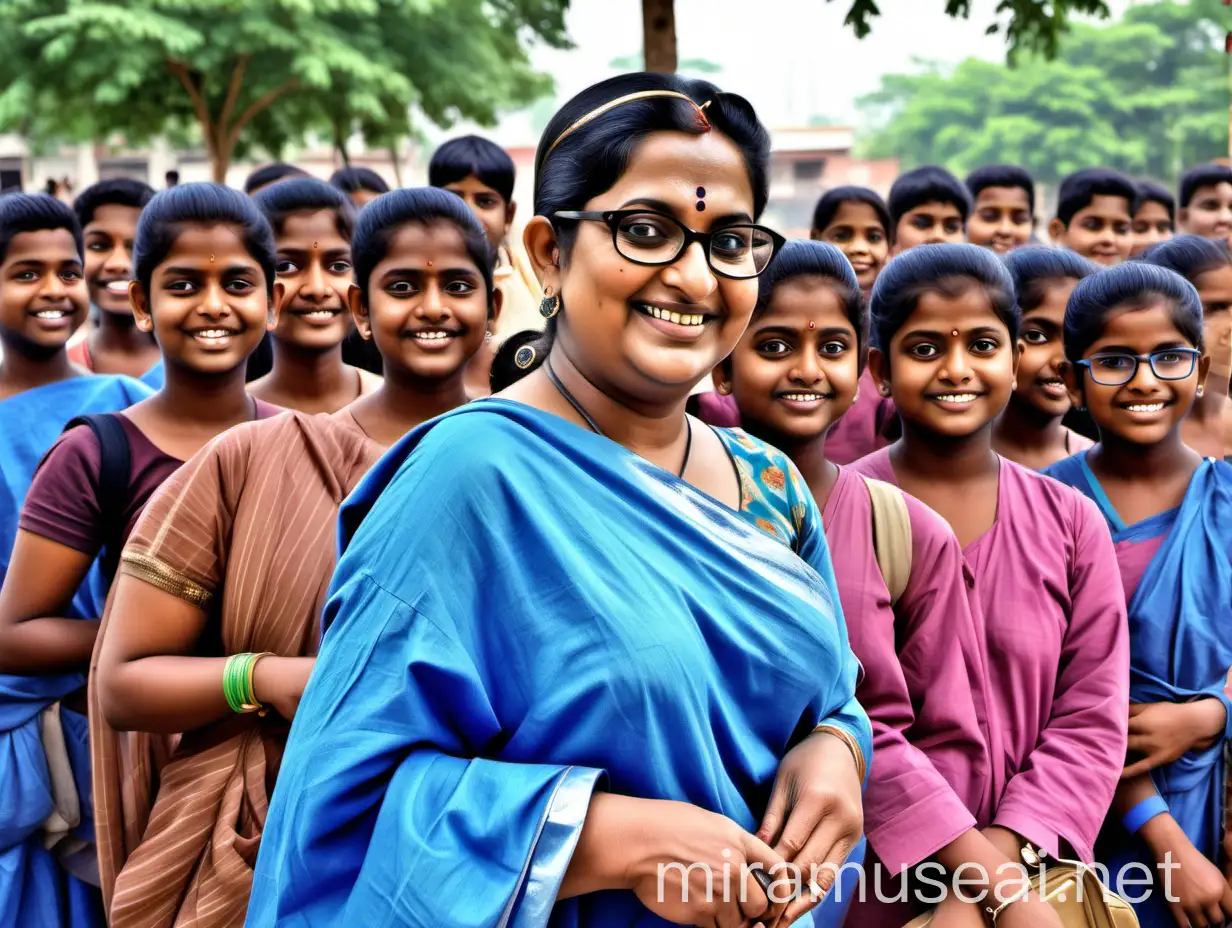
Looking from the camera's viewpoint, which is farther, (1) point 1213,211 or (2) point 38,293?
(1) point 1213,211

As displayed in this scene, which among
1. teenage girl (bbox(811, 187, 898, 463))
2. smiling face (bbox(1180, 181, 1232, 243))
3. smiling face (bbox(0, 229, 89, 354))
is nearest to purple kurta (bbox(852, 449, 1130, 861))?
smiling face (bbox(0, 229, 89, 354))

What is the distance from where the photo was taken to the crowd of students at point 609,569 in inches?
66.3

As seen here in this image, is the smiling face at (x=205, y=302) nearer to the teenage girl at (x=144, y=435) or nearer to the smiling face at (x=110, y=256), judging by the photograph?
the teenage girl at (x=144, y=435)

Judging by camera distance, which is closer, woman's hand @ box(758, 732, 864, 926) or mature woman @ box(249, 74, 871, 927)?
mature woman @ box(249, 74, 871, 927)

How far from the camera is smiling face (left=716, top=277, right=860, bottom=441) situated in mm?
3029

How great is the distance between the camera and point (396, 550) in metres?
1.68

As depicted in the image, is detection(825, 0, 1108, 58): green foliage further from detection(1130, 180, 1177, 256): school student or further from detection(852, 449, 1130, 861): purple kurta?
detection(852, 449, 1130, 861): purple kurta

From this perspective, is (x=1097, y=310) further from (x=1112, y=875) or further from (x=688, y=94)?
(x=688, y=94)

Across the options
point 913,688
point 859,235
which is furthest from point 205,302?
point 859,235

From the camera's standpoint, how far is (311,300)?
13.7ft

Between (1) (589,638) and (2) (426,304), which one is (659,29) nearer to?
(2) (426,304)

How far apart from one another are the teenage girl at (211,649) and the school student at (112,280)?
8.09ft

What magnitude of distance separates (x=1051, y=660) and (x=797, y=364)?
0.89 m

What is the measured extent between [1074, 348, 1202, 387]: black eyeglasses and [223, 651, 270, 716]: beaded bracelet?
2.29 metres
